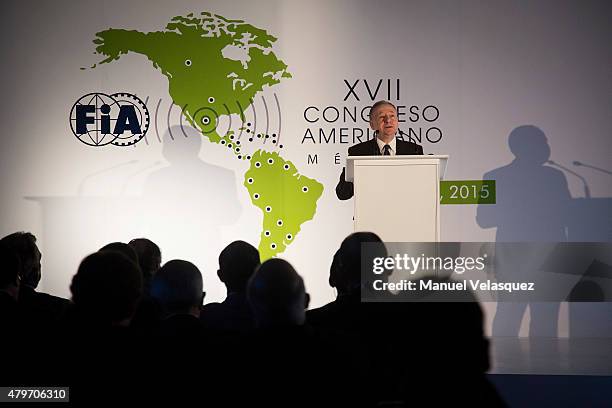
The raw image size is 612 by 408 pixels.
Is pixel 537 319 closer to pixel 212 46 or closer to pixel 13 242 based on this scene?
pixel 212 46

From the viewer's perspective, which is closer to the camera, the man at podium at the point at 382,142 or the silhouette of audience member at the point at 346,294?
the silhouette of audience member at the point at 346,294

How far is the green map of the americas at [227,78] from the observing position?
639cm

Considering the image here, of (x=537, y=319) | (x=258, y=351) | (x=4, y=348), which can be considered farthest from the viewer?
(x=537, y=319)

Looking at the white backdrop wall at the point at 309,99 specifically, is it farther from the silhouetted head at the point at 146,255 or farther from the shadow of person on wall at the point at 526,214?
the silhouetted head at the point at 146,255

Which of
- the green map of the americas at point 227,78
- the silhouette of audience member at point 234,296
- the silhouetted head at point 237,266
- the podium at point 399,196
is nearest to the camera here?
the silhouette of audience member at point 234,296

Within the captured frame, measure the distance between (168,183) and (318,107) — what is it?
4.93ft

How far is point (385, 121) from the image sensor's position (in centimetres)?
508

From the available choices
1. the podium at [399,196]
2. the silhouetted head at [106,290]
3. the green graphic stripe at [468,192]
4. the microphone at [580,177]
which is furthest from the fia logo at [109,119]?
the silhouetted head at [106,290]

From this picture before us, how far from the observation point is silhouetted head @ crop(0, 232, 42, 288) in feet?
10.4

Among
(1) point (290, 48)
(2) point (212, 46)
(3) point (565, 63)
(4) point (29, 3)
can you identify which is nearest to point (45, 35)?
(4) point (29, 3)

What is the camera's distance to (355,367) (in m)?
1.95

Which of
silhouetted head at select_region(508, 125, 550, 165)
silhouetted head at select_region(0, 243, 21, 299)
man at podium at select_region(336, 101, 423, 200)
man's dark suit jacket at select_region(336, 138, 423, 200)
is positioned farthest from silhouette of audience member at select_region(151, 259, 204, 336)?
silhouetted head at select_region(508, 125, 550, 165)

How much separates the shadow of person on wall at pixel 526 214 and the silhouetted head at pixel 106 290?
15.7ft

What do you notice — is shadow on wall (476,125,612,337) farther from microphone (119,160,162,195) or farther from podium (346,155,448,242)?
microphone (119,160,162,195)
